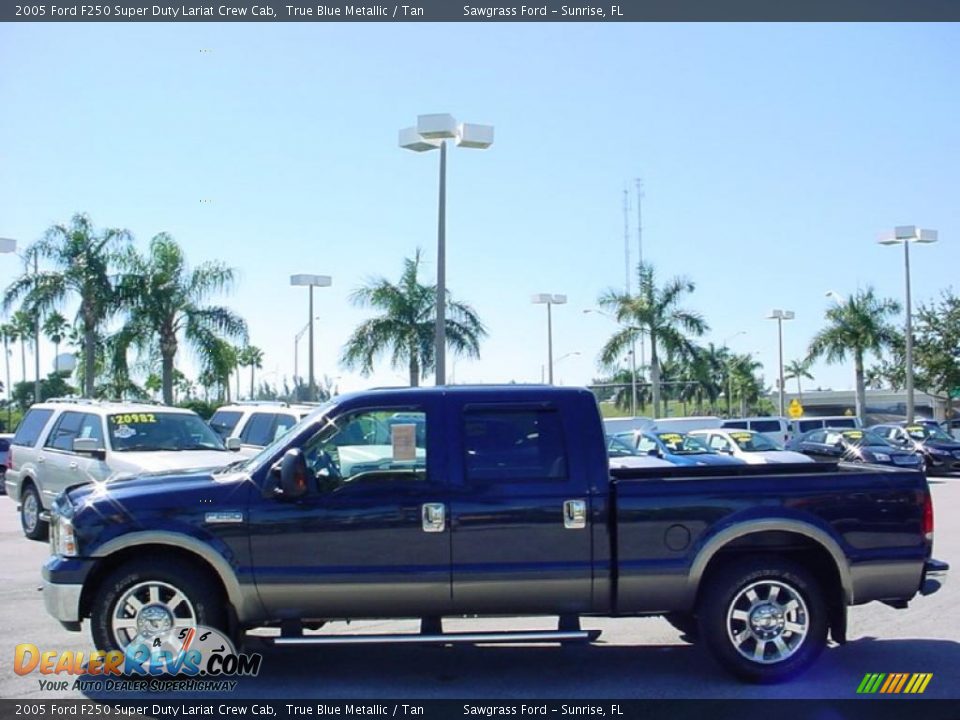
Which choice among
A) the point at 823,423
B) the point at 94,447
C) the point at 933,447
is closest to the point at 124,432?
the point at 94,447

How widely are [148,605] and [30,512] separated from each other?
350 inches

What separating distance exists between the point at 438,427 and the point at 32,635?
148 inches

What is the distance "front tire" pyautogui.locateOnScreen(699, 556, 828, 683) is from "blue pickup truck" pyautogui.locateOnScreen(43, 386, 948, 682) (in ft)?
0.04

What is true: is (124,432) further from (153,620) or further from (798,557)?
(798,557)

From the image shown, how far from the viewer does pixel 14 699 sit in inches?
242

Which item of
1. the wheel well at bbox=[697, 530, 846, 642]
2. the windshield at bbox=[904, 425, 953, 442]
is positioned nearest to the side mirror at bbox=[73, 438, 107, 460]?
the wheel well at bbox=[697, 530, 846, 642]

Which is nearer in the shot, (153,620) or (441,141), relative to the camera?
(153,620)

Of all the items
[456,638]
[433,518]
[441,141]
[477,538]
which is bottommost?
[456,638]

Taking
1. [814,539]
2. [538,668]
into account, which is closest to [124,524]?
[538,668]

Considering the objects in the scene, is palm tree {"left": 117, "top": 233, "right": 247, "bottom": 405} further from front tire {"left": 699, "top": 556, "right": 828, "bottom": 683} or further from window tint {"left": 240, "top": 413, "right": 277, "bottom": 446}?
front tire {"left": 699, "top": 556, "right": 828, "bottom": 683}

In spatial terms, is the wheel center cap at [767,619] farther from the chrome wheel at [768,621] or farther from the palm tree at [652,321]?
the palm tree at [652,321]

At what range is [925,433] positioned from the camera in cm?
3088

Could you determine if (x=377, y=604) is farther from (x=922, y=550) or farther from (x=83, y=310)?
(x=83, y=310)

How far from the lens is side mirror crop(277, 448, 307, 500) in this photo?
6.24 metres
